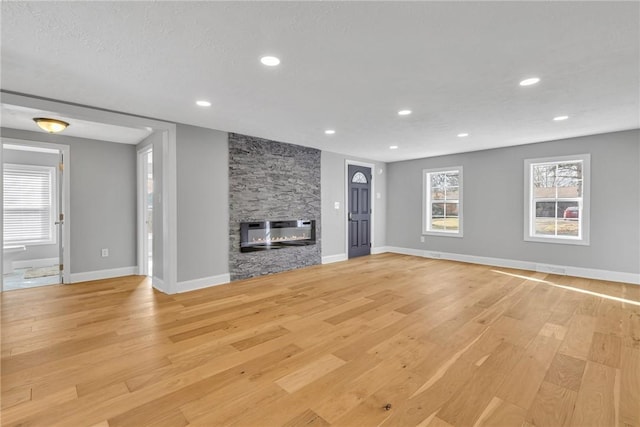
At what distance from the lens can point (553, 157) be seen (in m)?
5.25

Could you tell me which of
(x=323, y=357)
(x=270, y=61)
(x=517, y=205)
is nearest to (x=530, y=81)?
(x=270, y=61)

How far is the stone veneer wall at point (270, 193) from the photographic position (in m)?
4.81

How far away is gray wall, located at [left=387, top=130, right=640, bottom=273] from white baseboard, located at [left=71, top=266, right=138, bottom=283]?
589cm

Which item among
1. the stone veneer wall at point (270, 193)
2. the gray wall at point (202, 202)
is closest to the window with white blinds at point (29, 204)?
the gray wall at point (202, 202)

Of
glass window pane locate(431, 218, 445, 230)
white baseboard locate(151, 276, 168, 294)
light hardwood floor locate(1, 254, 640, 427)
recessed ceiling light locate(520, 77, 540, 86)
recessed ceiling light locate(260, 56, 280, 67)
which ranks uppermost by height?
recessed ceiling light locate(520, 77, 540, 86)

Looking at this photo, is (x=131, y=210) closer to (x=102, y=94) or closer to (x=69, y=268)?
(x=69, y=268)

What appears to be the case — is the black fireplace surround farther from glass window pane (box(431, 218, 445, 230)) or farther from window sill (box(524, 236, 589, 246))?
window sill (box(524, 236, 589, 246))

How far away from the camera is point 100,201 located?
5.02 meters

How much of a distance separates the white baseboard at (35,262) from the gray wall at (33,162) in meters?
0.05

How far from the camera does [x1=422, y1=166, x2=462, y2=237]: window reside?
21.6 ft

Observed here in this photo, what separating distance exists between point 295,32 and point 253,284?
3615 mm

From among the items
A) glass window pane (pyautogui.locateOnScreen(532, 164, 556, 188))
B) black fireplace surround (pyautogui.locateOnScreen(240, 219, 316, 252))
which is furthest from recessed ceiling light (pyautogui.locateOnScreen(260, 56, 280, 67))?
glass window pane (pyautogui.locateOnScreen(532, 164, 556, 188))

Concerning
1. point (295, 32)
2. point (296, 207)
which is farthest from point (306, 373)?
point (296, 207)

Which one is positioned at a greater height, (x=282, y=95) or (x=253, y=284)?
(x=282, y=95)
